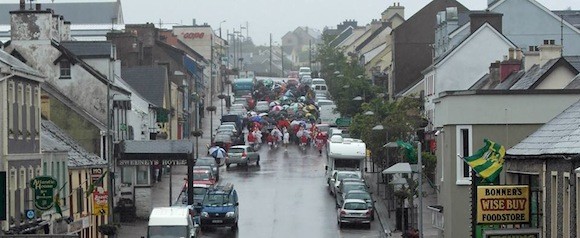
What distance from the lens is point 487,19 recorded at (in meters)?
90.1

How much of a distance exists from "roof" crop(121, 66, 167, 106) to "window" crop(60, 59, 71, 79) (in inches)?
975

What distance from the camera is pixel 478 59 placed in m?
89.2

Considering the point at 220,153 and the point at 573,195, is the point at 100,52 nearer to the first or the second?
the point at 220,153

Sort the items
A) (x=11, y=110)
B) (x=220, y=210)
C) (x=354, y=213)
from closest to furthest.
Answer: (x=11, y=110)
(x=220, y=210)
(x=354, y=213)

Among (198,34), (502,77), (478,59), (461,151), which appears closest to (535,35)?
(478,59)

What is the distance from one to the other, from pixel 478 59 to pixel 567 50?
34.6ft

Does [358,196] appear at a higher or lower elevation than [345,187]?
lower

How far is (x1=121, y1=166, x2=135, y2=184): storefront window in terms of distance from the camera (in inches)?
3073

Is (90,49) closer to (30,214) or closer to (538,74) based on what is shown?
→ (30,214)

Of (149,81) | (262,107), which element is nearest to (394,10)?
(262,107)

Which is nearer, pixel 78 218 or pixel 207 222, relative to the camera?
pixel 78 218

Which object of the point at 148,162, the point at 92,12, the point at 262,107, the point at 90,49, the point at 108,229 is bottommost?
the point at 108,229

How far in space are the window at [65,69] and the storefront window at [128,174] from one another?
5.51 meters

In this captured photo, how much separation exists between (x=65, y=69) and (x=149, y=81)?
87.1ft
